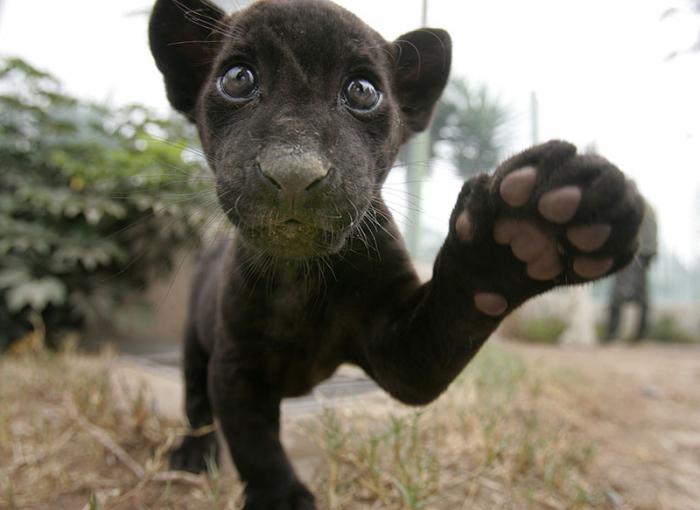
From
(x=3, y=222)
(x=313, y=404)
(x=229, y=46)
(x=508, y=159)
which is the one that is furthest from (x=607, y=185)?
(x=3, y=222)

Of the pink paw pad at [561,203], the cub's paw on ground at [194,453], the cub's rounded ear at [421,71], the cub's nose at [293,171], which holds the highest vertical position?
the cub's rounded ear at [421,71]

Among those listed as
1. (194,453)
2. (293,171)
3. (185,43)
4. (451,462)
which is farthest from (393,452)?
(185,43)

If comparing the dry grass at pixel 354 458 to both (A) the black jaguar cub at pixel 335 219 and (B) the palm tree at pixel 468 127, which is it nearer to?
(A) the black jaguar cub at pixel 335 219

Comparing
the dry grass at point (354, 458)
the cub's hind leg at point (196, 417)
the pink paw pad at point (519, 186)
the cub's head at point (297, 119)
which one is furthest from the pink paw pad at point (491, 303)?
the cub's hind leg at point (196, 417)

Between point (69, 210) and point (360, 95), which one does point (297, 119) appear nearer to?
point (360, 95)

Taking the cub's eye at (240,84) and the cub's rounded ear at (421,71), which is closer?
the cub's eye at (240,84)

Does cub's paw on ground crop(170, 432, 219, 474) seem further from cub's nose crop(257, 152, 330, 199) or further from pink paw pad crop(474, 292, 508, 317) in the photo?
cub's nose crop(257, 152, 330, 199)

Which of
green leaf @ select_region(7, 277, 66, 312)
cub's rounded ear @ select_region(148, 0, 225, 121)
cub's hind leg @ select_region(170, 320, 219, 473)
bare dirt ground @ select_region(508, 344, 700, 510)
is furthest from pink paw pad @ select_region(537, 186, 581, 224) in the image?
green leaf @ select_region(7, 277, 66, 312)
